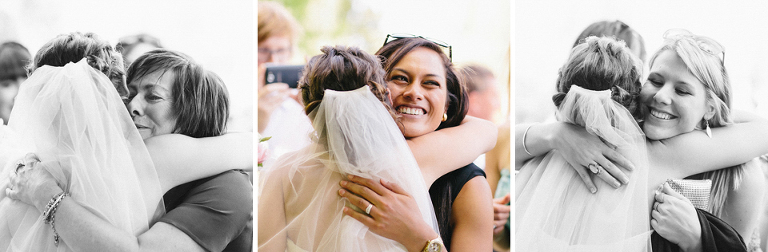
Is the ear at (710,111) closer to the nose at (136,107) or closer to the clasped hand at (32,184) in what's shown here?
the nose at (136,107)

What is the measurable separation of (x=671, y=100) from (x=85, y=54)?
261 cm

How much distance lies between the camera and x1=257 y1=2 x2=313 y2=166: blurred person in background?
89.2 inches

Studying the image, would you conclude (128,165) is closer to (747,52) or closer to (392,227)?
(392,227)

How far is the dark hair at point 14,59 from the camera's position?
2.19 metres

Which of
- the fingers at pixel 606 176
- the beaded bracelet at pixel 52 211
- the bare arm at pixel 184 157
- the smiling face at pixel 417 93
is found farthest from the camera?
the fingers at pixel 606 176

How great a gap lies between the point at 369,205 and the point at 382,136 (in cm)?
28

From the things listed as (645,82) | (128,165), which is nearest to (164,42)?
(128,165)

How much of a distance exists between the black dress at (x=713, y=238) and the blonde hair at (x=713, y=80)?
2.3 inches

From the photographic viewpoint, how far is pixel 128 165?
210cm

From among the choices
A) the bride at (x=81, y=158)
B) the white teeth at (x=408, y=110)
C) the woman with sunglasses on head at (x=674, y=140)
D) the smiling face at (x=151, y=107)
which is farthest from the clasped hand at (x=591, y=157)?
the smiling face at (x=151, y=107)

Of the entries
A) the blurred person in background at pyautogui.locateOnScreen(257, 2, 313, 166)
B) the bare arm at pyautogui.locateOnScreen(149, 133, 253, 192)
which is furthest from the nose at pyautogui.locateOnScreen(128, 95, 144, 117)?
the blurred person in background at pyautogui.locateOnScreen(257, 2, 313, 166)

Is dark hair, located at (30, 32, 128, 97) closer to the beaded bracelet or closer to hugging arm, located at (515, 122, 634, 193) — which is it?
the beaded bracelet

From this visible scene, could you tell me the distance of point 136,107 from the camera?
84.7 inches

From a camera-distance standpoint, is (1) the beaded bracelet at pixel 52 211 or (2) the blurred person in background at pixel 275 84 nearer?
(1) the beaded bracelet at pixel 52 211
